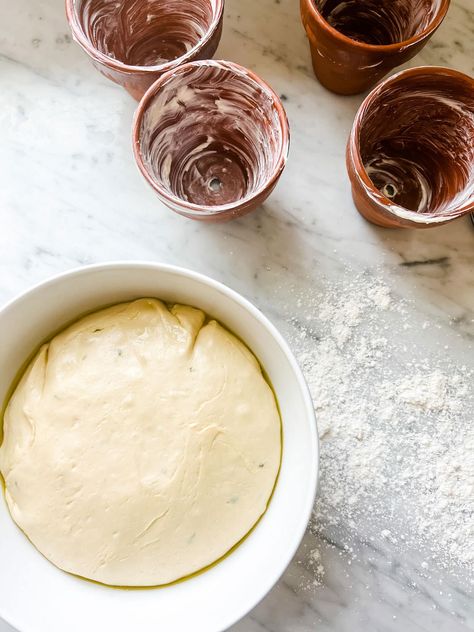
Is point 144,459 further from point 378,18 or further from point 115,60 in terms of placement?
point 378,18

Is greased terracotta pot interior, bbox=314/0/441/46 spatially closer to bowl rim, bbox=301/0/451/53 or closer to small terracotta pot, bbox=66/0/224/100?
bowl rim, bbox=301/0/451/53

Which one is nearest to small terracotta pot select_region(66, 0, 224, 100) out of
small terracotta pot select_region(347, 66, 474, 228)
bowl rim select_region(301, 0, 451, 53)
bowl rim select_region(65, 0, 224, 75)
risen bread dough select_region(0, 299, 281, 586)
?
bowl rim select_region(65, 0, 224, 75)

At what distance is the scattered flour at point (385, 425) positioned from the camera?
0.84 meters

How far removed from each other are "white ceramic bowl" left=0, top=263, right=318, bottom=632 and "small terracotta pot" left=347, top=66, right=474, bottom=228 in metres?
0.23

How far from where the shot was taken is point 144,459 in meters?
0.73

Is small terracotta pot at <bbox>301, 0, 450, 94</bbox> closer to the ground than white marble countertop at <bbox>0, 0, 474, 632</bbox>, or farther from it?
farther from it

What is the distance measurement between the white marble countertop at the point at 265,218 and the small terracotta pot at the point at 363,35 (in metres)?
0.06

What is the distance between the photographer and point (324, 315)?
86 cm

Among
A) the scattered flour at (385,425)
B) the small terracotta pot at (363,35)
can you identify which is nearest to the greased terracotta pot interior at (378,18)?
the small terracotta pot at (363,35)

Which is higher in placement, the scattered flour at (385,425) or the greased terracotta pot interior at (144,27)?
the greased terracotta pot interior at (144,27)

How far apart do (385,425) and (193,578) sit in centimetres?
31

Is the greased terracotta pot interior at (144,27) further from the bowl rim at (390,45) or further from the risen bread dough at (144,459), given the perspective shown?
the risen bread dough at (144,459)

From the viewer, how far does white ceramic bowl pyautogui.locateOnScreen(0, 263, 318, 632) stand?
2.26ft

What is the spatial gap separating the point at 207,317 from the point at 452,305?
13.6 inches
